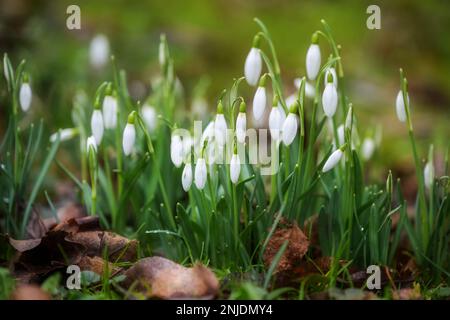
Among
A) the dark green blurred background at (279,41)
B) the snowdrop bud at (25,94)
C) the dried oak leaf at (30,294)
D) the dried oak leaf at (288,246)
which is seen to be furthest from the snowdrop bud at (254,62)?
the dark green blurred background at (279,41)

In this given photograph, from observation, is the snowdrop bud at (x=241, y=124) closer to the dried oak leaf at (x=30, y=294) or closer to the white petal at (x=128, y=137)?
the white petal at (x=128, y=137)

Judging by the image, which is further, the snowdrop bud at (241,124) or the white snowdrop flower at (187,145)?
the white snowdrop flower at (187,145)

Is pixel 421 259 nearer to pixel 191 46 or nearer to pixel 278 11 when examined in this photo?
pixel 191 46

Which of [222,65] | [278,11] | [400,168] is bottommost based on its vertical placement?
[400,168]

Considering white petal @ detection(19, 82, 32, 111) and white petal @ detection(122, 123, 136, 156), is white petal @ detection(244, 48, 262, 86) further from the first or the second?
white petal @ detection(19, 82, 32, 111)

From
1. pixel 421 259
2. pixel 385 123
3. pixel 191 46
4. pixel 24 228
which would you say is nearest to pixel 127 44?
pixel 191 46

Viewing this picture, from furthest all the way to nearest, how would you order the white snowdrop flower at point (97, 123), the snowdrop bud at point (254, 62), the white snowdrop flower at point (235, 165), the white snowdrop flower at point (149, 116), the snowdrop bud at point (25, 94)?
the white snowdrop flower at point (149, 116) → the snowdrop bud at point (25, 94) → the white snowdrop flower at point (97, 123) → the snowdrop bud at point (254, 62) → the white snowdrop flower at point (235, 165)

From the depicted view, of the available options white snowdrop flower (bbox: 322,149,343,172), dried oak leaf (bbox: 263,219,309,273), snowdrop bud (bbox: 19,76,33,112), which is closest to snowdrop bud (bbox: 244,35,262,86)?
white snowdrop flower (bbox: 322,149,343,172)

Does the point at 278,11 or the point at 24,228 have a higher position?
the point at 278,11
